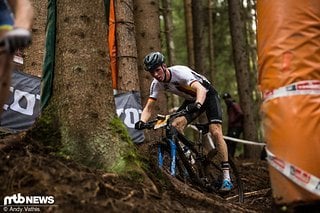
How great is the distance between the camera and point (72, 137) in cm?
443

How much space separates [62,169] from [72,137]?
554 mm

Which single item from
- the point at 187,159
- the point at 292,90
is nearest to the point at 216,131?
the point at 187,159

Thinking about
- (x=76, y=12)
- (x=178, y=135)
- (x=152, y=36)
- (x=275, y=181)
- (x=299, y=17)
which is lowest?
(x=275, y=181)

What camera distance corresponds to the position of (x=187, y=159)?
6898 millimetres

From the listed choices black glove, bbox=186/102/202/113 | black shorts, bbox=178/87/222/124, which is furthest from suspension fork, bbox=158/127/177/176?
black shorts, bbox=178/87/222/124

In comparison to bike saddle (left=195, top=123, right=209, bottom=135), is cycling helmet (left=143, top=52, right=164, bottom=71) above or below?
above

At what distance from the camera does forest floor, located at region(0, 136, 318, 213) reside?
366 cm

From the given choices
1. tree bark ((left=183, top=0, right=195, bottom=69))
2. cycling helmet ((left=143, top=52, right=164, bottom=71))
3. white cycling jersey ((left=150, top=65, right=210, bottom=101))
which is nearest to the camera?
cycling helmet ((left=143, top=52, right=164, bottom=71))

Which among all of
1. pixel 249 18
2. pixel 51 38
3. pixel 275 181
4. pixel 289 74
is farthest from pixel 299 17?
pixel 249 18

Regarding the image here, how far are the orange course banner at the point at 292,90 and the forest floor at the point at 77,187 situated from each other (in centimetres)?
81

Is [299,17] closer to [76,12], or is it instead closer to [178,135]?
[76,12]

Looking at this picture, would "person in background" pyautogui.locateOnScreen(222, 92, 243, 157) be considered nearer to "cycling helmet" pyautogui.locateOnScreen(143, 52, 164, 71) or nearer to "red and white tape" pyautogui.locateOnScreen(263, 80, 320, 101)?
"cycling helmet" pyautogui.locateOnScreen(143, 52, 164, 71)

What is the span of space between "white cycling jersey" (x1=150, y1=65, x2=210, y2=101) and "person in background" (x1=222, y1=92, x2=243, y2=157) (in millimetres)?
6946

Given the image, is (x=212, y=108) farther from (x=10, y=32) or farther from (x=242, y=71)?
(x=242, y=71)
